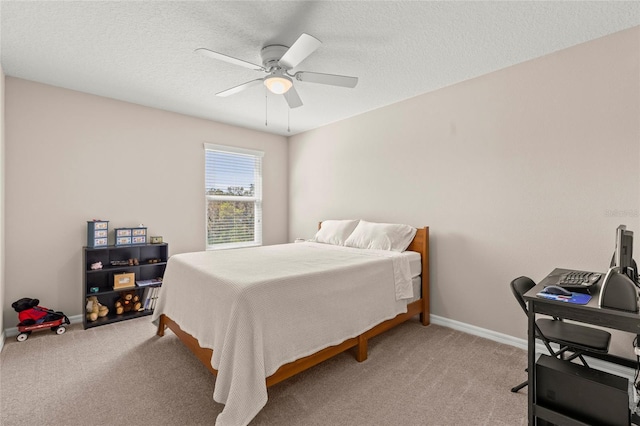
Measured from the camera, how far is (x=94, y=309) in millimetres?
3250

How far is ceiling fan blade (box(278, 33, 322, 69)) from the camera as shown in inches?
74.6

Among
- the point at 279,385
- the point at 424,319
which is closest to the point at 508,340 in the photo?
the point at 424,319

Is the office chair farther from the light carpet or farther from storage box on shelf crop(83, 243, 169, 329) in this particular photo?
storage box on shelf crop(83, 243, 169, 329)

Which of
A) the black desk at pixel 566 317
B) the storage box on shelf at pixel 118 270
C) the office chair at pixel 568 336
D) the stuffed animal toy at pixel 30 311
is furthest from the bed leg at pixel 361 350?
the stuffed animal toy at pixel 30 311

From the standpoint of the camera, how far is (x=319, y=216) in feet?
15.5

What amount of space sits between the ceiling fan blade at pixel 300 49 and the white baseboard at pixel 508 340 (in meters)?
2.87

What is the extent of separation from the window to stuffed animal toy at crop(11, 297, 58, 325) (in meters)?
1.86

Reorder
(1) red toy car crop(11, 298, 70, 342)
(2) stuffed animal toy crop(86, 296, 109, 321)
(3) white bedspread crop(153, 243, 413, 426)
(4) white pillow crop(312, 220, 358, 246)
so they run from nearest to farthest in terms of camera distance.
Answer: (3) white bedspread crop(153, 243, 413, 426)
(1) red toy car crop(11, 298, 70, 342)
(2) stuffed animal toy crop(86, 296, 109, 321)
(4) white pillow crop(312, 220, 358, 246)

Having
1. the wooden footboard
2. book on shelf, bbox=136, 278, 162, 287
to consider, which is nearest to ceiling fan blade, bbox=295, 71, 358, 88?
the wooden footboard

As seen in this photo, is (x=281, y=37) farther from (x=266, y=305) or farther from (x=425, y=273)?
(x=425, y=273)

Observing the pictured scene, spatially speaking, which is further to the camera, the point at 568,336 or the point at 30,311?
the point at 30,311

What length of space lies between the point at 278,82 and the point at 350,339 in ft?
6.88

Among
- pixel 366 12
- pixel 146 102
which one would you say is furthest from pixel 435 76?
pixel 146 102

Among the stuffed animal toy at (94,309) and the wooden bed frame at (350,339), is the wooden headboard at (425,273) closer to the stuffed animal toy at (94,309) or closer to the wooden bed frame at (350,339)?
the wooden bed frame at (350,339)
